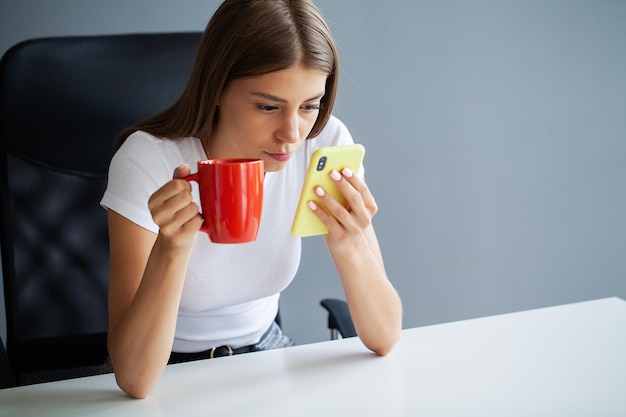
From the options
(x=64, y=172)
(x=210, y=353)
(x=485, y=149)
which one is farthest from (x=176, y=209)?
(x=485, y=149)

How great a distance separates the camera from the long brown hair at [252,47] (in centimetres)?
102

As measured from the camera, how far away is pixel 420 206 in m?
2.13

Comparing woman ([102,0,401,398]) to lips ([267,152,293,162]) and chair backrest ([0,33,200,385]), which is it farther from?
chair backrest ([0,33,200,385])

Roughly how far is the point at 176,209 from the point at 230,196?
0.23 ft

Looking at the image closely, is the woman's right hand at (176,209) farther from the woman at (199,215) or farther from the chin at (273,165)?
the chin at (273,165)

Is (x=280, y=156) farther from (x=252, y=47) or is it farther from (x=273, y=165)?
(x=252, y=47)

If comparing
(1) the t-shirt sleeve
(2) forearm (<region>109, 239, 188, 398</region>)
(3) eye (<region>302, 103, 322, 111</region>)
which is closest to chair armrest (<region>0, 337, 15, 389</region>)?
(2) forearm (<region>109, 239, 188, 398</region>)

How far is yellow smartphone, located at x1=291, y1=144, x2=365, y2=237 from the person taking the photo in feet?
2.97

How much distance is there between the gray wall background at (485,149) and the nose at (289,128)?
929 millimetres

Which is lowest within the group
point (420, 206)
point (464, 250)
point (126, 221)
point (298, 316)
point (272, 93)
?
point (298, 316)

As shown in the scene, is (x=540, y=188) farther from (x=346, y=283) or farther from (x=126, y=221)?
(x=126, y=221)

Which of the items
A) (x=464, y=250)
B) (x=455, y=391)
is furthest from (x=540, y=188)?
(x=455, y=391)

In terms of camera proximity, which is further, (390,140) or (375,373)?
(390,140)

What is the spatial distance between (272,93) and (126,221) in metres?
0.29
